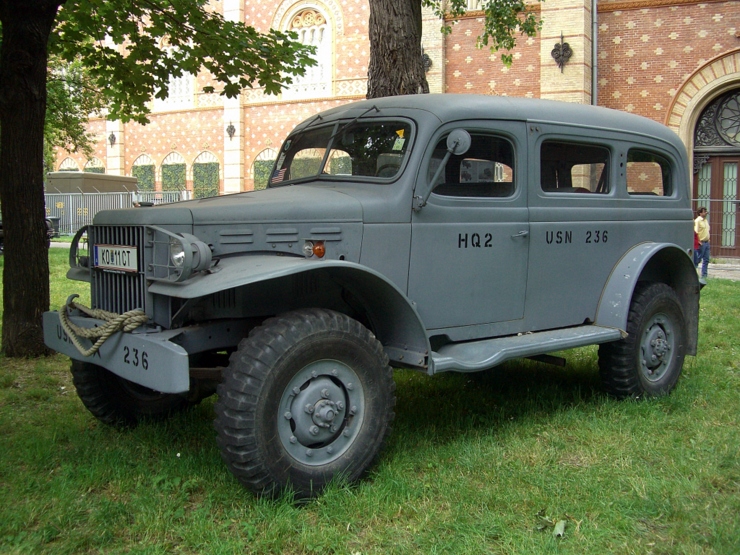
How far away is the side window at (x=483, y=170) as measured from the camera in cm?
450

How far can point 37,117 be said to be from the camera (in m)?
6.46

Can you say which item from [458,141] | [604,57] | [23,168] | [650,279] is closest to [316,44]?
[604,57]

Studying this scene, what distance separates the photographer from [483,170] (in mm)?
Result: 4645

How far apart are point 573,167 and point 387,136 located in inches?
60.0

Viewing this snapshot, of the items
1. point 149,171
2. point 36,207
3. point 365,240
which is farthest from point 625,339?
point 149,171

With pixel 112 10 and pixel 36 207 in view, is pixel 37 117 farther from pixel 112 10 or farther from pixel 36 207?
pixel 112 10

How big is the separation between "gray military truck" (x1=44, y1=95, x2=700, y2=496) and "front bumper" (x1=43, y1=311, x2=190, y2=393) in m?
0.01

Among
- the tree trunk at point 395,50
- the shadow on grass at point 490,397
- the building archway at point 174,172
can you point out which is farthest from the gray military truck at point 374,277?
the building archway at point 174,172

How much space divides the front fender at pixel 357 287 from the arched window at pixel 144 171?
24.1 m

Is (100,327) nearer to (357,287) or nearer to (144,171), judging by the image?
(357,287)

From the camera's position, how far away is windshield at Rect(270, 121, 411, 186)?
436cm

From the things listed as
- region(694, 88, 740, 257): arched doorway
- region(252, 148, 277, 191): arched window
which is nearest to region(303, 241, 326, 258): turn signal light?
region(694, 88, 740, 257): arched doorway

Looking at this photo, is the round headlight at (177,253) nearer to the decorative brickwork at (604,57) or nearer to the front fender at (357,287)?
the front fender at (357,287)

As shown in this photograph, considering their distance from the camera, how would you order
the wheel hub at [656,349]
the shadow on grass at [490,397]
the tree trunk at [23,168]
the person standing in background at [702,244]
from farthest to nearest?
the person standing in background at [702,244] → the tree trunk at [23,168] → the wheel hub at [656,349] → the shadow on grass at [490,397]
